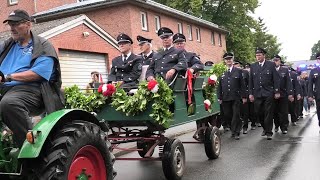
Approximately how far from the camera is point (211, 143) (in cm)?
786

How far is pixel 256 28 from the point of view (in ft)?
156

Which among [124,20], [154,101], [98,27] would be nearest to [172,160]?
[154,101]

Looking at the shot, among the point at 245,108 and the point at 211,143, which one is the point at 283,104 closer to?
the point at 245,108

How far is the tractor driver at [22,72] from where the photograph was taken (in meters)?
3.80

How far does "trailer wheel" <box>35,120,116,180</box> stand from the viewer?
371 cm

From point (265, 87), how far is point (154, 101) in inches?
217

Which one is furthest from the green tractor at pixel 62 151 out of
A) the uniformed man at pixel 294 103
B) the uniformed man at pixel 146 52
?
the uniformed man at pixel 294 103

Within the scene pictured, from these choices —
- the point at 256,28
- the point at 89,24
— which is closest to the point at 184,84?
the point at 89,24

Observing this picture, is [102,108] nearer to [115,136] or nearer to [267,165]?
[115,136]

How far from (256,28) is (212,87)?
41.1m

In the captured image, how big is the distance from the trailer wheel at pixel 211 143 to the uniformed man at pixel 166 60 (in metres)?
1.49

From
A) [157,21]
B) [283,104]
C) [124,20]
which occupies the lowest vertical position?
[283,104]

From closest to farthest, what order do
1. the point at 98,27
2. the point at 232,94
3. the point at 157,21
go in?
1. the point at 232,94
2. the point at 98,27
3. the point at 157,21

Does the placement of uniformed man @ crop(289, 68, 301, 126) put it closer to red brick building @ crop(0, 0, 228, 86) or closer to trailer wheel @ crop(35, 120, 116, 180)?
red brick building @ crop(0, 0, 228, 86)
